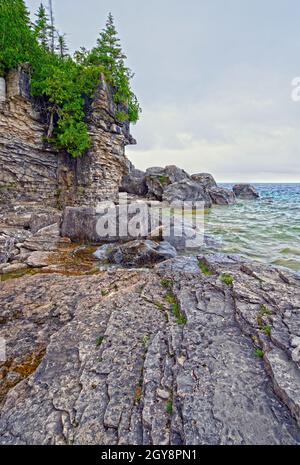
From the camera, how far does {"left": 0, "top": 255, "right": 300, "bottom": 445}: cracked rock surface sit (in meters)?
2.11

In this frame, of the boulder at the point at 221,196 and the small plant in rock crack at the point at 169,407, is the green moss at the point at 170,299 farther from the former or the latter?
the boulder at the point at 221,196

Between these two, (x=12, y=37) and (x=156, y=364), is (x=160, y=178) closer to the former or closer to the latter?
(x=12, y=37)

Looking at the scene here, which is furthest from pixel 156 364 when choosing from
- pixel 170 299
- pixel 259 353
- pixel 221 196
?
pixel 221 196

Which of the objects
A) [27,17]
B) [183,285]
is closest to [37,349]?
[183,285]

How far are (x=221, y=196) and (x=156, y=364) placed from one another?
3189 centimetres

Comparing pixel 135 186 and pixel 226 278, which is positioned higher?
pixel 135 186

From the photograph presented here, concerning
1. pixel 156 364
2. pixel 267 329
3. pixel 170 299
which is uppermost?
pixel 267 329

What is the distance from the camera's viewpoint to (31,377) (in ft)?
9.18

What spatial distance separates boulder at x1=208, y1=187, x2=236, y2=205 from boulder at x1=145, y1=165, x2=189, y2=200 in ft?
15.2

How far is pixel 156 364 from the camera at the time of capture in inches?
109
